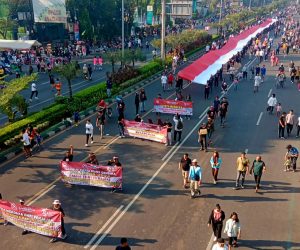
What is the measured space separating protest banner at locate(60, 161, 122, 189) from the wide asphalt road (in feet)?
1.00

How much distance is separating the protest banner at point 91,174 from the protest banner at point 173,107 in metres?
10.9

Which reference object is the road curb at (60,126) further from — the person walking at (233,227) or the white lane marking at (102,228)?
the person walking at (233,227)

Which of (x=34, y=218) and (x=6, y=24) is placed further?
(x=6, y=24)

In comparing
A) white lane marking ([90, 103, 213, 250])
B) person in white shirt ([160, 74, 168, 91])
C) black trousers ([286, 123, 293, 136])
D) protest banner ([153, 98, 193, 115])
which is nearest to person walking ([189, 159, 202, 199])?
white lane marking ([90, 103, 213, 250])

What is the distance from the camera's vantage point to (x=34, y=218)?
482 inches

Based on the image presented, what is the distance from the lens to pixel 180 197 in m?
14.7

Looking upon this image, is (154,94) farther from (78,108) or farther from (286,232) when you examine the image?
(286,232)

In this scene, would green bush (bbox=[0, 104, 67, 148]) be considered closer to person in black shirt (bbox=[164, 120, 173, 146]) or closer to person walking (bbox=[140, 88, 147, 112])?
person walking (bbox=[140, 88, 147, 112])

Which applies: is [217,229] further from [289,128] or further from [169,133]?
[289,128]

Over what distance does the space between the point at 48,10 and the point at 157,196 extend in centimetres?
4202

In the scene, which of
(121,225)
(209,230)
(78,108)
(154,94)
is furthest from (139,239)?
(154,94)

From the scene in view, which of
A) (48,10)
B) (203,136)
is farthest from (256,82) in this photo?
(48,10)

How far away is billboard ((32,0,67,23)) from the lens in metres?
51.0

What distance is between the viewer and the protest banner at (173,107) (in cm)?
2502
